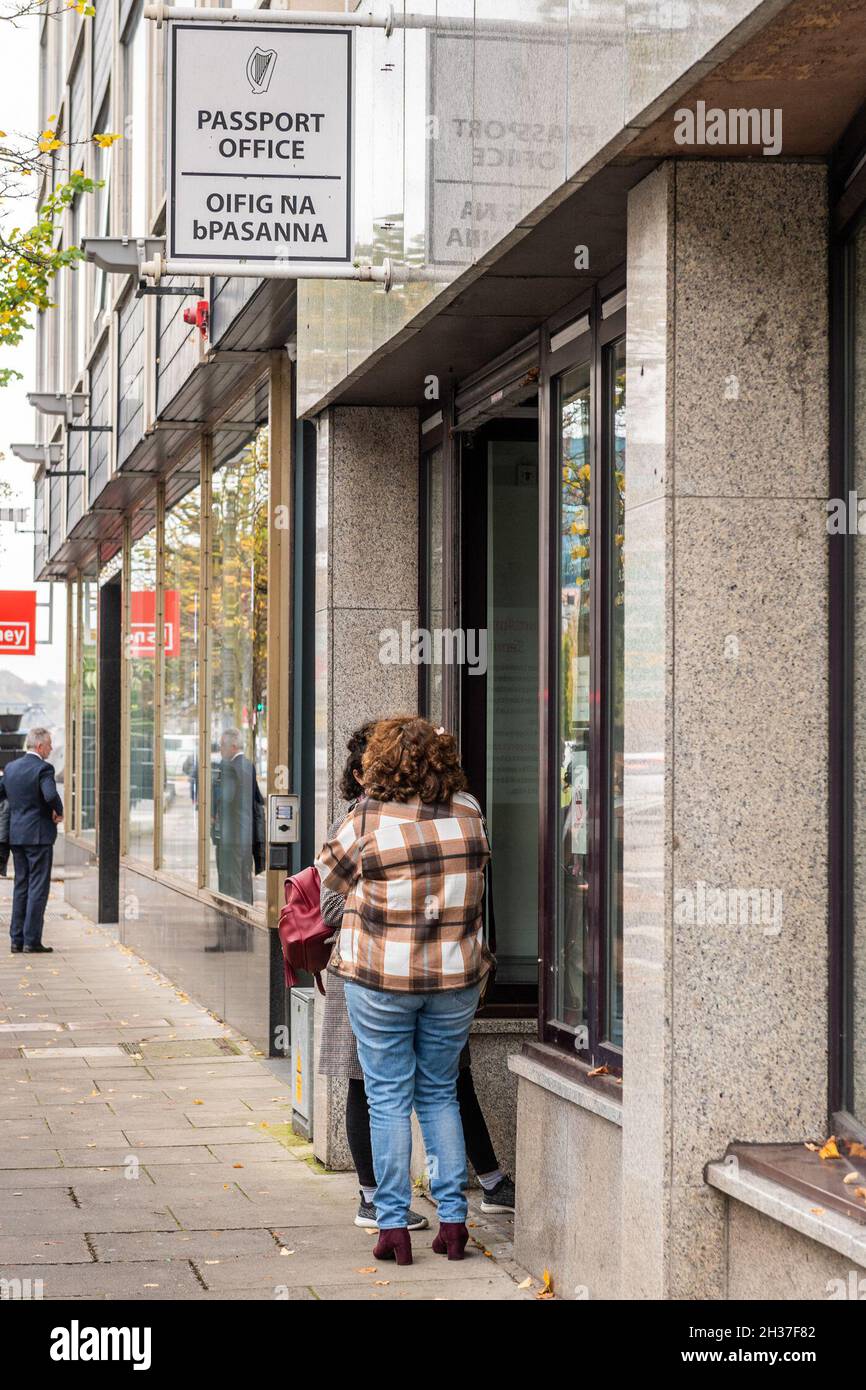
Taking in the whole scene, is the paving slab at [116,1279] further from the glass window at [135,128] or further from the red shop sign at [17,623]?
the red shop sign at [17,623]

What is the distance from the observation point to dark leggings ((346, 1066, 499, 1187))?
7168 mm

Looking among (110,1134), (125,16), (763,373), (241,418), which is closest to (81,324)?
(125,16)

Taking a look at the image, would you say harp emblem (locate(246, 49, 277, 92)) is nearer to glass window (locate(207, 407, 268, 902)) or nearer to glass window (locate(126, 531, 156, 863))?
glass window (locate(207, 407, 268, 902))

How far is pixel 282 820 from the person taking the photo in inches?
408

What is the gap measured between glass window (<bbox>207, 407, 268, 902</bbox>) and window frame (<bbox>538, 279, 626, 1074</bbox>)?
17.8ft

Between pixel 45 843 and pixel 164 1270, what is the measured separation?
11.5 metres

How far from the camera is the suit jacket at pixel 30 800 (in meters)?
17.6

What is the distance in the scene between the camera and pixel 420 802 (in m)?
6.43

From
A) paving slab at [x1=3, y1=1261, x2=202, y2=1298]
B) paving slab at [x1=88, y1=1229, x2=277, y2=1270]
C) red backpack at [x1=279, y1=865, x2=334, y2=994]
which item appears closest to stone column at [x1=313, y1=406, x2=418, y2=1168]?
red backpack at [x1=279, y1=865, x2=334, y2=994]

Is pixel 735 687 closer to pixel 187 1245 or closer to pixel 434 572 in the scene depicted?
pixel 187 1245

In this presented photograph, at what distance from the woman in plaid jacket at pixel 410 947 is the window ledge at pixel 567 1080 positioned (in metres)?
0.27

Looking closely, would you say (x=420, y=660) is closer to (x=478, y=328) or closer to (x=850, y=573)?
(x=478, y=328)

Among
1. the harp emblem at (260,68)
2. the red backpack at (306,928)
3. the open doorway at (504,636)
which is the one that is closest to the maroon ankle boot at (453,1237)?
the red backpack at (306,928)

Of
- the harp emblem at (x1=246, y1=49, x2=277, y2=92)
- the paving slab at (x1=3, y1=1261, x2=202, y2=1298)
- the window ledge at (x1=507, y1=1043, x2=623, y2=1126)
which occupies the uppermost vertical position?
the harp emblem at (x1=246, y1=49, x2=277, y2=92)
